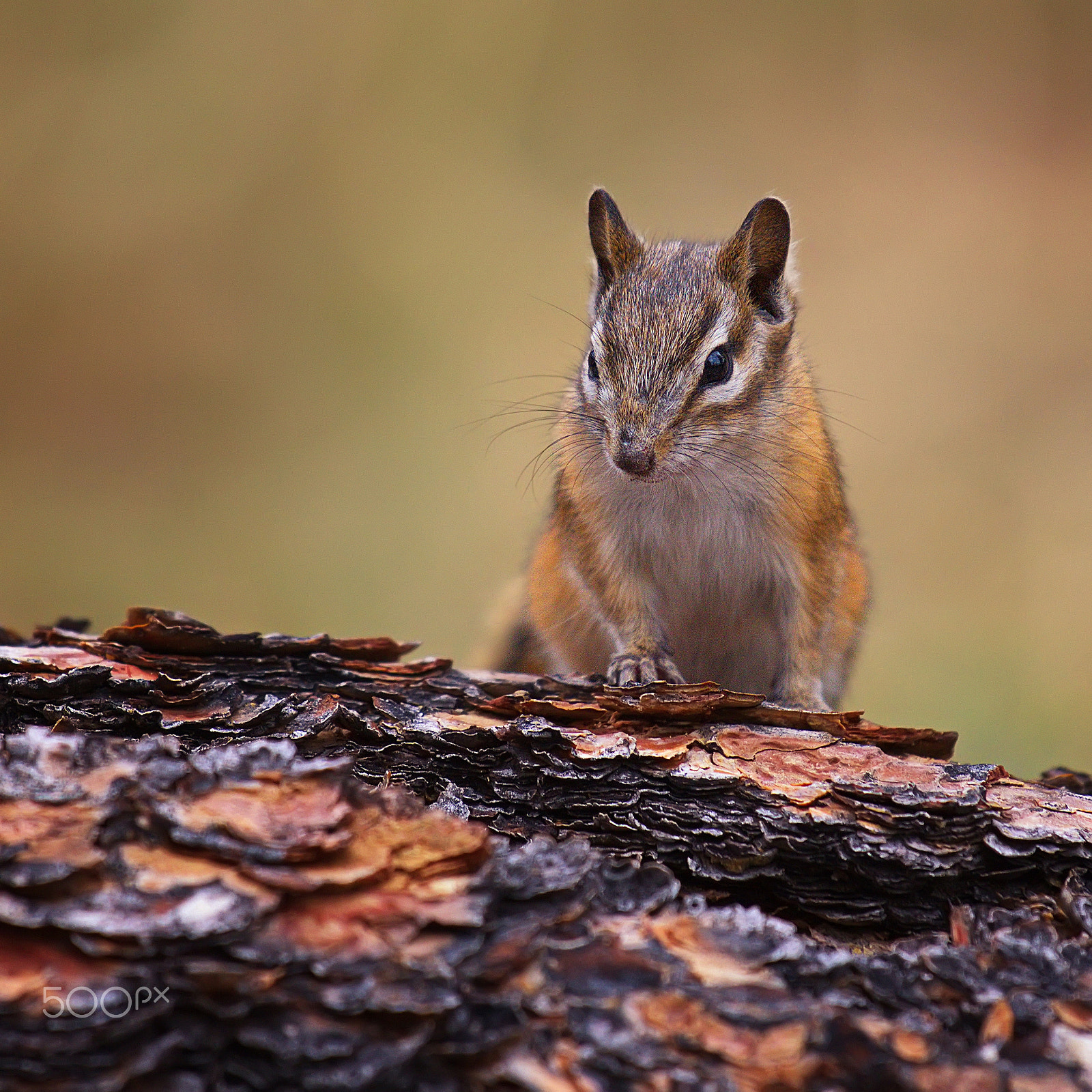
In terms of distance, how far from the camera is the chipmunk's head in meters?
2.57

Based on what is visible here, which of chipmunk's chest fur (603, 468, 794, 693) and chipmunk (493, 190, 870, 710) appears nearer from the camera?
chipmunk (493, 190, 870, 710)

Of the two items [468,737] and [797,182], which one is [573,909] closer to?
[468,737]

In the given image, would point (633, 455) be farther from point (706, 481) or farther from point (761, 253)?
point (761, 253)

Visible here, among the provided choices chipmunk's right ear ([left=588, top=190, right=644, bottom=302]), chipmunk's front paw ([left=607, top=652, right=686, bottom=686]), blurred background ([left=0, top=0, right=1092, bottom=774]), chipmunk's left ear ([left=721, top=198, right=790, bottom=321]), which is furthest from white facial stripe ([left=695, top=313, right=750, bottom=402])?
blurred background ([left=0, top=0, right=1092, bottom=774])

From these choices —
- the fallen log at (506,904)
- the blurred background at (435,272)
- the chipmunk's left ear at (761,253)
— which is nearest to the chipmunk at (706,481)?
the chipmunk's left ear at (761,253)

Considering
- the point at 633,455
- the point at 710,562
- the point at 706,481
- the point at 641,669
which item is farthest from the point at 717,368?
the point at 641,669

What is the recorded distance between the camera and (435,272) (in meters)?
5.82

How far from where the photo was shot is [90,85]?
548cm

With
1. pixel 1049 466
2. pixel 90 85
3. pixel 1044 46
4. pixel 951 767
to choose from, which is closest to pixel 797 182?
pixel 1044 46

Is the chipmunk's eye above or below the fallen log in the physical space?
above

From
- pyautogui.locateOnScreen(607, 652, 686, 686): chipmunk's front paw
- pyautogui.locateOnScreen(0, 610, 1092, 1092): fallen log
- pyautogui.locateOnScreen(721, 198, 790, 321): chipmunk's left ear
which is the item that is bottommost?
pyautogui.locateOnScreen(0, 610, 1092, 1092): fallen log

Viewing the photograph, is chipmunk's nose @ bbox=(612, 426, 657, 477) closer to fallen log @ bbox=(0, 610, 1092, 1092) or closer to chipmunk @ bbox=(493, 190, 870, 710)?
chipmunk @ bbox=(493, 190, 870, 710)

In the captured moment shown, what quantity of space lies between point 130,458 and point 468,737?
4.26 metres

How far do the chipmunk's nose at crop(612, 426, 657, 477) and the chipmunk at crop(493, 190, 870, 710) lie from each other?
0.04 meters
